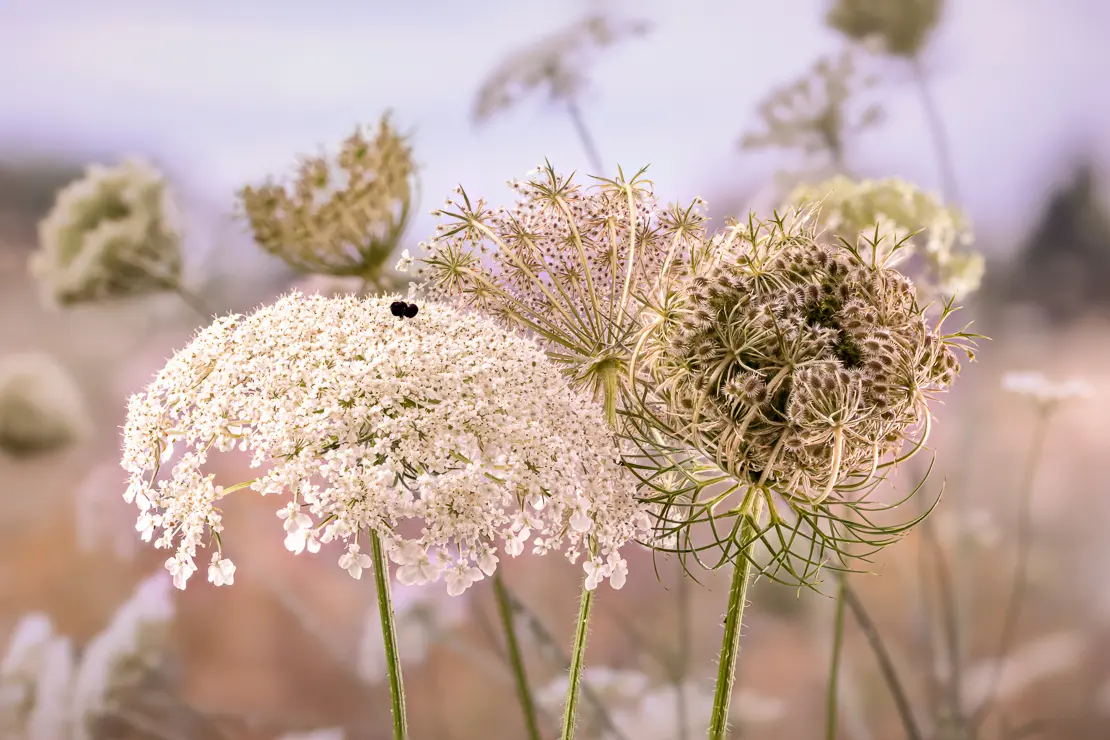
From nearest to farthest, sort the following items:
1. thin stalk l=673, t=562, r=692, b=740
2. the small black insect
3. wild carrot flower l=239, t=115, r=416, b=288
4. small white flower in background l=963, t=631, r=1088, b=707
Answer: the small black insect < wild carrot flower l=239, t=115, r=416, b=288 < thin stalk l=673, t=562, r=692, b=740 < small white flower in background l=963, t=631, r=1088, b=707

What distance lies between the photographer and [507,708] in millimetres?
2139

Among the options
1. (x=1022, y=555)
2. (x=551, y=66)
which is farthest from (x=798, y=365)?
(x=1022, y=555)

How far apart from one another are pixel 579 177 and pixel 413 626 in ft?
3.95

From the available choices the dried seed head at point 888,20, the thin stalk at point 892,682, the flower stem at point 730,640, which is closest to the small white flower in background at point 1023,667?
the thin stalk at point 892,682

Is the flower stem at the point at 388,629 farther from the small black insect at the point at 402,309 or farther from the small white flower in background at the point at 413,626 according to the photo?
the small white flower in background at the point at 413,626

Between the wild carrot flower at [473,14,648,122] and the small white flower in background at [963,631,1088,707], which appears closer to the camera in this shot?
the wild carrot flower at [473,14,648,122]

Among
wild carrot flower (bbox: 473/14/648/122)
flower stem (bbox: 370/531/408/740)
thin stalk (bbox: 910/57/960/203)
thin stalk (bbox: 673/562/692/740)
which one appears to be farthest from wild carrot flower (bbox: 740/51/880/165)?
flower stem (bbox: 370/531/408/740)

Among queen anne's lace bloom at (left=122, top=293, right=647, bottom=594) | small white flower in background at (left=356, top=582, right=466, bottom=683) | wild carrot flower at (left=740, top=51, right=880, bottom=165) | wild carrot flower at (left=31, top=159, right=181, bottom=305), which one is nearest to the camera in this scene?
queen anne's lace bloom at (left=122, top=293, right=647, bottom=594)

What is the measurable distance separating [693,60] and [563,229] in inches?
55.0

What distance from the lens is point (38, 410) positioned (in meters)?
1.94

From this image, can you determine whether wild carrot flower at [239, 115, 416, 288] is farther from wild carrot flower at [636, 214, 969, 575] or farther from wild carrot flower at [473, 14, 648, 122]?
wild carrot flower at [636, 214, 969, 575]

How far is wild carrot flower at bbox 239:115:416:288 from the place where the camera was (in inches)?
50.9

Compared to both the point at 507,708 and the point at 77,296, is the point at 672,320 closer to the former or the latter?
the point at 77,296

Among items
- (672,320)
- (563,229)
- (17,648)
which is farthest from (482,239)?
(17,648)
